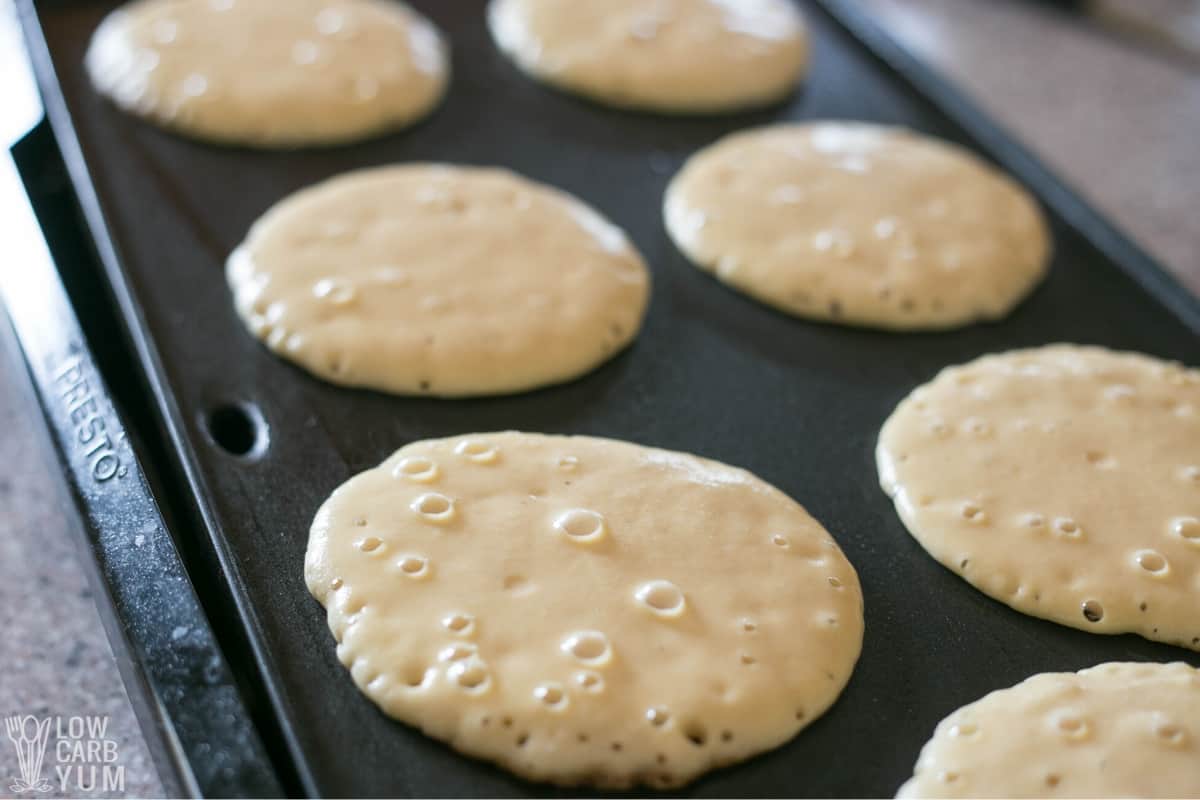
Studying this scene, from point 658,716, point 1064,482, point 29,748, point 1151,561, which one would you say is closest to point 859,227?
point 1064,482

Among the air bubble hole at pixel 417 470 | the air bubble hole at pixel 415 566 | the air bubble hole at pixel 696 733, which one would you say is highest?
the air bubble hole at pixel 415 566

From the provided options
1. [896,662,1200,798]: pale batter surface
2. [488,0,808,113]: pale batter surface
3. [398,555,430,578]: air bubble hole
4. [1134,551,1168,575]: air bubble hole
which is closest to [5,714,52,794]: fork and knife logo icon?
[398,555,430,578]: air bubble hole

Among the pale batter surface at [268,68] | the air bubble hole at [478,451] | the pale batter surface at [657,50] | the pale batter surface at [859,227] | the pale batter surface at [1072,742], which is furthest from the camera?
the pale batter surface at [657,50]

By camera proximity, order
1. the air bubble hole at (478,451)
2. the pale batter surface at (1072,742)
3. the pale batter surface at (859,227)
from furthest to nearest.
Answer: the pale batter surface at (859,227)
the air bubble hole at (478,451)
the pale batter surface at (1072,742)

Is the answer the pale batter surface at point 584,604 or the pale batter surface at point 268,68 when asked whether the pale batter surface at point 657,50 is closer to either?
the pale batter surface at point 268,68

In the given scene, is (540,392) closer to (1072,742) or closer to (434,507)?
(434,507)

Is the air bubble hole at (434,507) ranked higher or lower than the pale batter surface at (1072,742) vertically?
higher

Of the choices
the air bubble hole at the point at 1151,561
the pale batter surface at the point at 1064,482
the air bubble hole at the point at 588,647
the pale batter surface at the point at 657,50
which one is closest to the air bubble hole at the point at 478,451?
the air bubble hole at the point at 588,647

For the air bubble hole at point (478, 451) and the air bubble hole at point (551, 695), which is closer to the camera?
the air bubble hole at point (551, 695)
